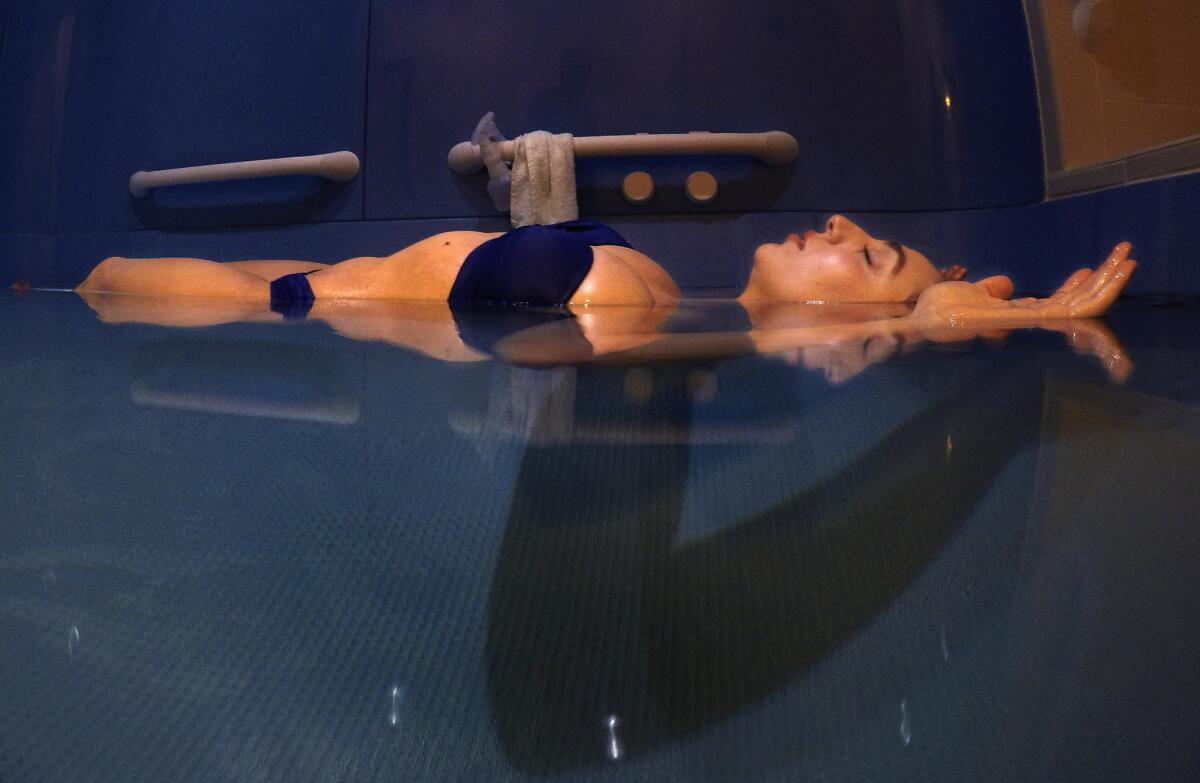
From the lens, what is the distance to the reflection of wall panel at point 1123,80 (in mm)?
1846

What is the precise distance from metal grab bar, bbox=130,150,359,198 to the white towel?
47 centimetres

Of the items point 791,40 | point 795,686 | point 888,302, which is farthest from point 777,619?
point 791,40

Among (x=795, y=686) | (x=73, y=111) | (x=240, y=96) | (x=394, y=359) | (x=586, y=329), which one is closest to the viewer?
(x=795, y=686)

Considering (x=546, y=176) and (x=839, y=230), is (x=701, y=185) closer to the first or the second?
(x=546, y=176)

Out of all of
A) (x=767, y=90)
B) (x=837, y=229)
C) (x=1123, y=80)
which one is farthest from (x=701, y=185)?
(x=1123, y=80)

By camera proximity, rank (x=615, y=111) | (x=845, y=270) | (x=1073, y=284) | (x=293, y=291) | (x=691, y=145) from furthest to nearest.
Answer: (x=615, y=111) < (x=691, y=145) < (x=293, y=291) < (x=845, y=270) < (x=1073, y=284)

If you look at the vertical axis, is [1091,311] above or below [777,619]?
above

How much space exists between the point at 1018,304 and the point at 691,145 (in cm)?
102

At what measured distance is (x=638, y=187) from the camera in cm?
215

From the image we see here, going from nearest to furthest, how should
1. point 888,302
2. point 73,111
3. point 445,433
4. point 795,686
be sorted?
point 795,686 < point 445,433 < point 888,302 < point 73,111

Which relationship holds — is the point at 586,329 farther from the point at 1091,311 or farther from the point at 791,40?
the point at 791,40

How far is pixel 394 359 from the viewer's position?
72 cm

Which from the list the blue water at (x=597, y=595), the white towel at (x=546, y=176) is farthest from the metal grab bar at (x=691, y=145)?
the blue water at (x=597, y=595)

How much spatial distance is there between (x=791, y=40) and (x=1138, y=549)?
2041 mm
